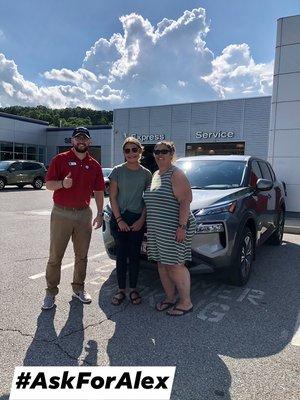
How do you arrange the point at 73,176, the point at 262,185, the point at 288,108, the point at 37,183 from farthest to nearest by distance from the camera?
the point at 37,183
the point at 288,108
the point at 262,185
the point at 73,176

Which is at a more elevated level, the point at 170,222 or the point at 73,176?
the point at 73,176

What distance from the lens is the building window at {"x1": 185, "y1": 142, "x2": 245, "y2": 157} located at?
2775 cm

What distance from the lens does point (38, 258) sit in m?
5.93

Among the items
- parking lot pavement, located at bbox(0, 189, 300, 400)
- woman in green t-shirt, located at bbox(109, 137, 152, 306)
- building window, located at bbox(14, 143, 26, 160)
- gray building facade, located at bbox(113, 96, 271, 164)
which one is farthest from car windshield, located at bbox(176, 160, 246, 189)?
building window, located at bbox(14, 143, 26, 160)

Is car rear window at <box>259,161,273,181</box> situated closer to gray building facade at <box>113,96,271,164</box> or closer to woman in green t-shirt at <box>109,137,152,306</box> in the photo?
woman in green t-shirt at <box>109,137,152,306</box>

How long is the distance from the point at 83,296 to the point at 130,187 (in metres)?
1.35

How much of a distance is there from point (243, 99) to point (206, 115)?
3.01 m

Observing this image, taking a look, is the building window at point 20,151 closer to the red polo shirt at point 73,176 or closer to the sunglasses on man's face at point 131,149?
the red polo shirt at point 73,176

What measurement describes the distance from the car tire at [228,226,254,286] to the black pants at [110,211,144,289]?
3.78ft

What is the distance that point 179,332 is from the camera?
3.43 meters

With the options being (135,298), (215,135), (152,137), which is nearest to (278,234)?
(135,298)

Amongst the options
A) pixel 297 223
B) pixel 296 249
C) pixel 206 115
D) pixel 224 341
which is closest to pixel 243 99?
pixel 206 115

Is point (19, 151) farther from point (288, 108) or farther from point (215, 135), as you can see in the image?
point (288, 108)

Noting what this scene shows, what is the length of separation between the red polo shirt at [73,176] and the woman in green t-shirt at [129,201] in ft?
0.87
